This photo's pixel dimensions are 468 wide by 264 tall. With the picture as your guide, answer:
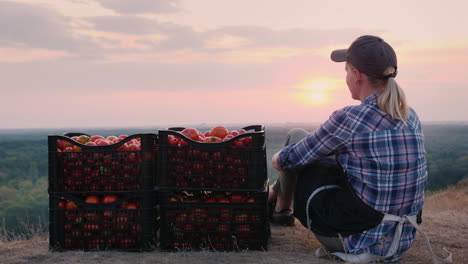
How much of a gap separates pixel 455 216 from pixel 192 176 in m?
4.75

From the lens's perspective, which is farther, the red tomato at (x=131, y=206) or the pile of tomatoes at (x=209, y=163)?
the red tomato at (x=131, y=206)

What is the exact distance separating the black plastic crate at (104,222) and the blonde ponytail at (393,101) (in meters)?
2.32

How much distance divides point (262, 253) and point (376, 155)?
1.53 meters

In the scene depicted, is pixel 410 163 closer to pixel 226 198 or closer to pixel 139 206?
pixel 226 198

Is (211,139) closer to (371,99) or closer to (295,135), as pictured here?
(295,135)

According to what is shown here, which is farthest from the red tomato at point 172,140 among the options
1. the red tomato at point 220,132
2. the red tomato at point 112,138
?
the red tomato at point 112,138

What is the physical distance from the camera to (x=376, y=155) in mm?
3828

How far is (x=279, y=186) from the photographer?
5.38m

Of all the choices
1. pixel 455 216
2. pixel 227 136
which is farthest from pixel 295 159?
pixel 455 216

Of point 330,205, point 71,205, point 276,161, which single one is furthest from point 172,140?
point 330,205

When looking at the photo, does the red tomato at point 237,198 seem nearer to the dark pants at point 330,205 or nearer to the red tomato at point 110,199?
the dark pants at point 330,205

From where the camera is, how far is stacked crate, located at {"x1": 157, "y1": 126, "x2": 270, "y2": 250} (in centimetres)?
448

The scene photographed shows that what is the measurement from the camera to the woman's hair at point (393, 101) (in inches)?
148

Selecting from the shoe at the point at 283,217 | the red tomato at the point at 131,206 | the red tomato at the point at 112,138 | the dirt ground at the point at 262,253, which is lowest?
the dirt ground at the point at 262,253
